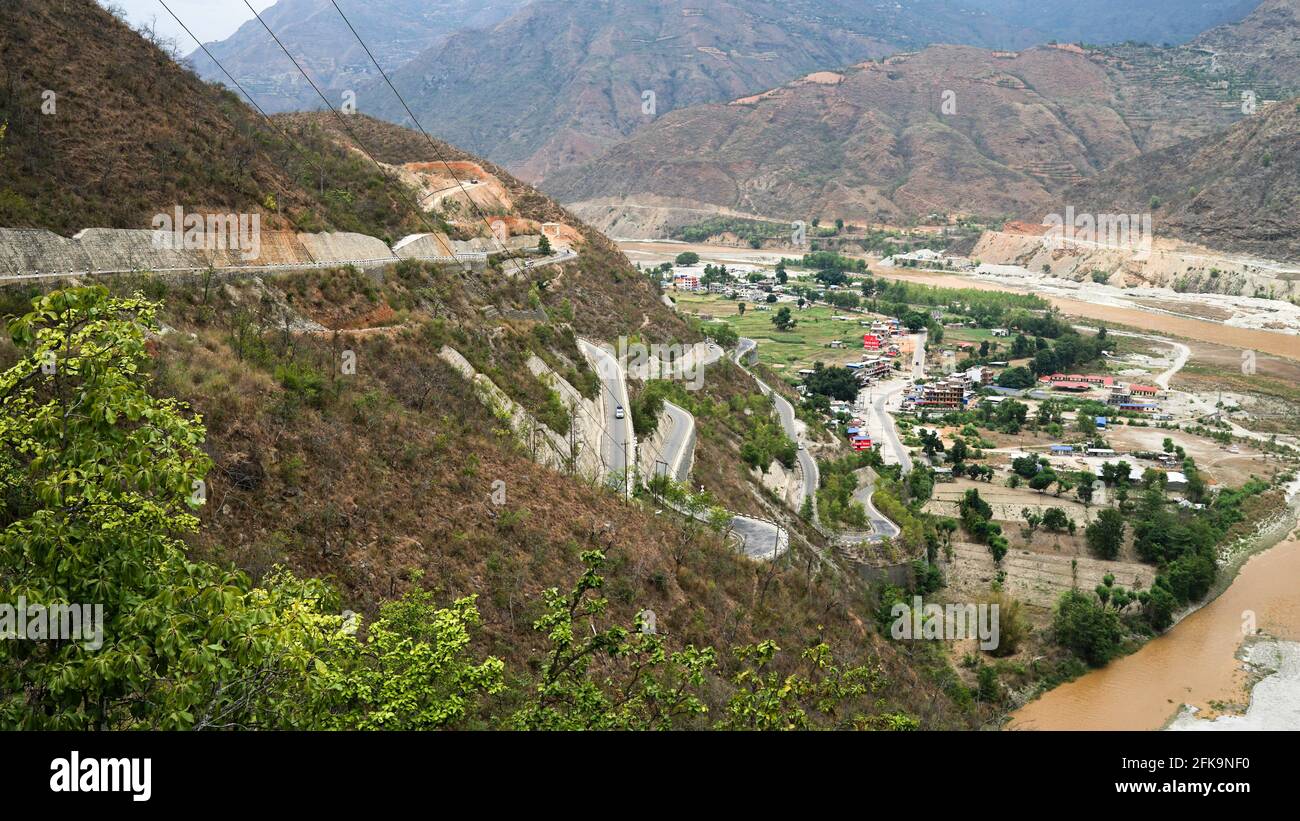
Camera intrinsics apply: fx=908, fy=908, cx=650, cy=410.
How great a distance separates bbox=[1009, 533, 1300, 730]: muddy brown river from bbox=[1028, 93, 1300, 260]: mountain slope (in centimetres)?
8899

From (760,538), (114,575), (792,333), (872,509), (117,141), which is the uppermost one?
(117,141)

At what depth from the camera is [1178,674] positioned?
3250 cm

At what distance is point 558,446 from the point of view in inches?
1088

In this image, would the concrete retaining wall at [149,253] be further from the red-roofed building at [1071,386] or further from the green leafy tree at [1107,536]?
the red-roofed building at [1071,386]

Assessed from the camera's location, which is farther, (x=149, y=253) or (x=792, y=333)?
(x=792, y=333)

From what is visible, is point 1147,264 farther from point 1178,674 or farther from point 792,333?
point 1178,674

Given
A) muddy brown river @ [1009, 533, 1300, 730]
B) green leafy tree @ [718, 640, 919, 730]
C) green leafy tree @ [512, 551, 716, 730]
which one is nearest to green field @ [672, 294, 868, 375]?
muddy brown river @ [1009, 533, 1300, 730]

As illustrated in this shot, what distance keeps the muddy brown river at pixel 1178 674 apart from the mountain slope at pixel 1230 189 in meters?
89.0

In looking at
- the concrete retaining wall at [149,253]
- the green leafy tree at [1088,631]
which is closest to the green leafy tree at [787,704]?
the concrete retaining wall at [149,253]

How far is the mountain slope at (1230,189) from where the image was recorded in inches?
4392

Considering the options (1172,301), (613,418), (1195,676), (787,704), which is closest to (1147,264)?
(1172,301)

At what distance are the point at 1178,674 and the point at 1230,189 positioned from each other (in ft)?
366
